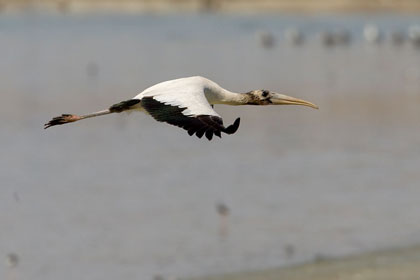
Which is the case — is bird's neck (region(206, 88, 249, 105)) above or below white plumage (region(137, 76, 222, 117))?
above

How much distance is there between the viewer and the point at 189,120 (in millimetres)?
7012

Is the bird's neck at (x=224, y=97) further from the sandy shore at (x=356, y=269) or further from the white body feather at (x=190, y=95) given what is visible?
the sandy shore at (x=356, y=269)

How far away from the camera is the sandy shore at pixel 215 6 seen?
2549 inches

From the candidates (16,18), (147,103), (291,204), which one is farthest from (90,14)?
(147,103)

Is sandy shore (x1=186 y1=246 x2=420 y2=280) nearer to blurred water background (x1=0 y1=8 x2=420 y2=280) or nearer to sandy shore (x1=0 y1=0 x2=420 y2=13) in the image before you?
blurred water background (x1=0 y1=8 x2=420 y2=280)

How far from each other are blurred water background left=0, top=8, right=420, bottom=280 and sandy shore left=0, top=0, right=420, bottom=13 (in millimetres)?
32221

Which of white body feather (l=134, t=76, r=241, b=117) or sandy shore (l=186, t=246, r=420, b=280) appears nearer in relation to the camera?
white body feather (l=134, t=76, r=241, b=117)

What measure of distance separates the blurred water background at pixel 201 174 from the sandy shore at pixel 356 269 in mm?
344

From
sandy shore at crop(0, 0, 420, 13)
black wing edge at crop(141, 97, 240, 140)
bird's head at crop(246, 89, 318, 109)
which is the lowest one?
black wing edge at crop(141, 97, 240, 140)

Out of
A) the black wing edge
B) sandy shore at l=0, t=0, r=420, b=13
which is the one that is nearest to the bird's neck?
the black wing edge

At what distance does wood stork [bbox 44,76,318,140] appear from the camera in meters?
6.85

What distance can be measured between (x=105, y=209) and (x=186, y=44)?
84.9 feet

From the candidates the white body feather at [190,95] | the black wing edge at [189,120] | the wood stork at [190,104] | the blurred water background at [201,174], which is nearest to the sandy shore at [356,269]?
the blurred water background at [201,174]

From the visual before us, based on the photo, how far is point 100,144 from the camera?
1902 cm
